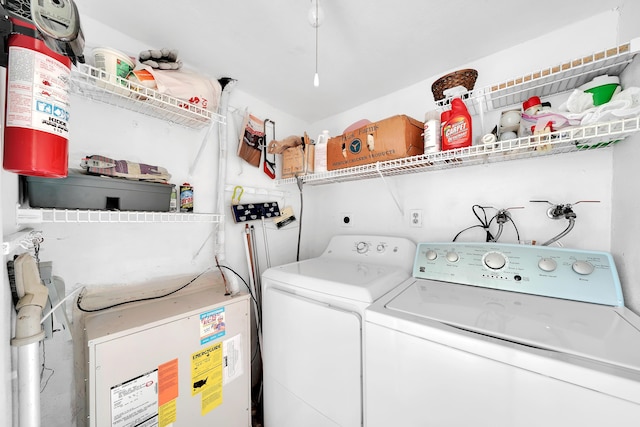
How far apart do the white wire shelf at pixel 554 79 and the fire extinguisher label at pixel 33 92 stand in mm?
1570

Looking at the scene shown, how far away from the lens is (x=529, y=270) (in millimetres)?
1088

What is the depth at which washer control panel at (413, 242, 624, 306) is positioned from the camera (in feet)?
3.15

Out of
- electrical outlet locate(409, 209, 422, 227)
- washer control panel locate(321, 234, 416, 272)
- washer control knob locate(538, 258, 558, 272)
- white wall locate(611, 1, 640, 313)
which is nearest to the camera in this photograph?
white wall locate(611, 1, 640, 313)

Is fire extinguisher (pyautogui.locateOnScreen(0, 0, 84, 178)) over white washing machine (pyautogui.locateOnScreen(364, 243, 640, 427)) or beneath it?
over

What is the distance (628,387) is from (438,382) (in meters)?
0.44

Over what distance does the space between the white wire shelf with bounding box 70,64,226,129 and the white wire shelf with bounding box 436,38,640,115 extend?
1.39 m

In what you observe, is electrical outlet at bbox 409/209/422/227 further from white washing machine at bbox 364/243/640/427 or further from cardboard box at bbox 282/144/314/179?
cardboard box at bbox 282/144/314/179

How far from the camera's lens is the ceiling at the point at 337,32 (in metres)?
1.10

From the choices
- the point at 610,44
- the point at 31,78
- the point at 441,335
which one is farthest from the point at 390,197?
the point at 31,78

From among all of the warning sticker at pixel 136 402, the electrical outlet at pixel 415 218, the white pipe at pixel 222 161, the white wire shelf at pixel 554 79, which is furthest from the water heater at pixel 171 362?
the white wire shelf at pixel 554 79

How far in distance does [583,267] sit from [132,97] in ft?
7.15

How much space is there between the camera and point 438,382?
793 millimetres

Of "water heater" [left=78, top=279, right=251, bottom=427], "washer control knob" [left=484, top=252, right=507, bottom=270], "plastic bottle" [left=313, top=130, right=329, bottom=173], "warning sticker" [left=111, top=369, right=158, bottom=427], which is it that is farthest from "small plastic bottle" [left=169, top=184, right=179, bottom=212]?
"washer control knob" [left=484, top=252, right=507, bottom=270]

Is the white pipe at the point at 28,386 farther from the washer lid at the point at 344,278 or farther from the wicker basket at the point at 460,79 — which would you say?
the wicker basket at the point at 460,79
